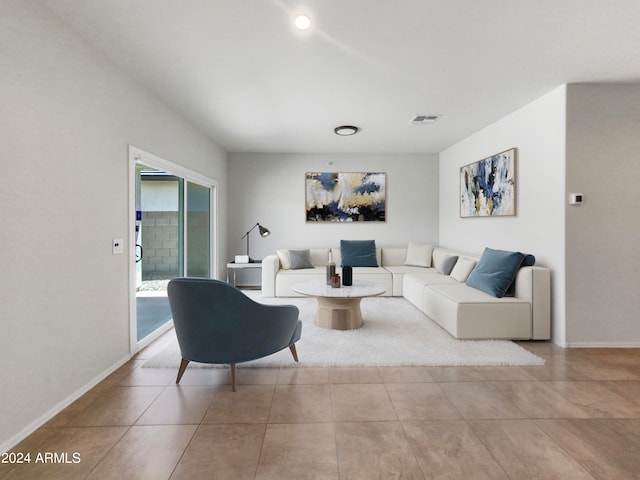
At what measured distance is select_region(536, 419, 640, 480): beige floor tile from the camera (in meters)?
1.66

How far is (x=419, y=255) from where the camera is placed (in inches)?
236

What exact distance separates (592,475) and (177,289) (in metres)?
2.59

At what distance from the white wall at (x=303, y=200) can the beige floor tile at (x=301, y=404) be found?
414 centimetres

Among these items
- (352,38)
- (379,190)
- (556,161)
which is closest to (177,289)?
(352,38)

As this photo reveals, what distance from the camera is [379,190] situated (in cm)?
647

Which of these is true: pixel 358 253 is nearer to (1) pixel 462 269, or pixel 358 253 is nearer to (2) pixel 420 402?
(1) pixel 462 269

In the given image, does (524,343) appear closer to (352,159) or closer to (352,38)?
(352,38)

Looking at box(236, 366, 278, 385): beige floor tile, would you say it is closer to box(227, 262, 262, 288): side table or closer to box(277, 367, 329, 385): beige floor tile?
box(277, 367, 329, 385): beige floor tile

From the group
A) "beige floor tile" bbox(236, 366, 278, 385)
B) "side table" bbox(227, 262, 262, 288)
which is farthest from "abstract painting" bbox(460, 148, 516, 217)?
"side table" bbox(227, 262, 262, 288)

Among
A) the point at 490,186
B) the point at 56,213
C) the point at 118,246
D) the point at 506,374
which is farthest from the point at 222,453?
the point at 490,186

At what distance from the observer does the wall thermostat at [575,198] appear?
3.25 metres

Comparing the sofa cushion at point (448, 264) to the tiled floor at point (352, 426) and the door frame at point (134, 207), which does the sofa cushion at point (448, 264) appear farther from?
the door frame at point (134, 207)

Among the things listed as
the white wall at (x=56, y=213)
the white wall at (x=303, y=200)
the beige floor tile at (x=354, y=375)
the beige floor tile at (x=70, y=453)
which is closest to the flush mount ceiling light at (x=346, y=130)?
the white wall at (x=303, y=200)

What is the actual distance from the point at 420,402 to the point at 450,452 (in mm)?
509
